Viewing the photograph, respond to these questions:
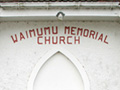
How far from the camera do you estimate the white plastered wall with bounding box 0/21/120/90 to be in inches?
318

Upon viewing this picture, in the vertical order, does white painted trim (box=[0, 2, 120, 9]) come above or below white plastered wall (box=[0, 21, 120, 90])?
above

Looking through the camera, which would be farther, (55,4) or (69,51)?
(69,51)

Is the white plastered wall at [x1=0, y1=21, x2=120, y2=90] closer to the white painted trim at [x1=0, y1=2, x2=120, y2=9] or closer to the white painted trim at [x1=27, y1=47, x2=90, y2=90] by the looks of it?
the white painted trim at [x1=27, y1=47, x2=90, y2=90]

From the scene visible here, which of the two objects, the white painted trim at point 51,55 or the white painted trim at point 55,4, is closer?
the white painted trim at point 55,4

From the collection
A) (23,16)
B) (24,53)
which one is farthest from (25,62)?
(23,16)

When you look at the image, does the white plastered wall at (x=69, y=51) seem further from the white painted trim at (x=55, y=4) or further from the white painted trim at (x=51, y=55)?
the white painted trim at (x=55, y=4)

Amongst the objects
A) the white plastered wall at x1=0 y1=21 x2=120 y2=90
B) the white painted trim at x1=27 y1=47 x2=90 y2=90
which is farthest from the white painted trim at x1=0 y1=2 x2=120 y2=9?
the white painted trim at x1=27 y1=47 x2=90 y2=90

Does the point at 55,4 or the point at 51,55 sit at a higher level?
the point at 55,4

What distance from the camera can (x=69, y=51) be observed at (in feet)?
26.8

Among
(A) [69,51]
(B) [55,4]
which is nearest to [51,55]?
(A) [69,51]

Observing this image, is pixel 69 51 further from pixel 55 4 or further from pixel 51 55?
pixel 55 4

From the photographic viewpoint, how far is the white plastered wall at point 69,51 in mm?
8078

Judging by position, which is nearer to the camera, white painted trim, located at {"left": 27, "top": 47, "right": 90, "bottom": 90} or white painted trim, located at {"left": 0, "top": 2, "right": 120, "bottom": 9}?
white painted trim, located at {"left": 0, "top": 2, "right": 120, "bottom": 9}

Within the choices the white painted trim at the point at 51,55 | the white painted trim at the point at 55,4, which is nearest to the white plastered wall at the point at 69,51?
the white painted trim at the point at 51,55
